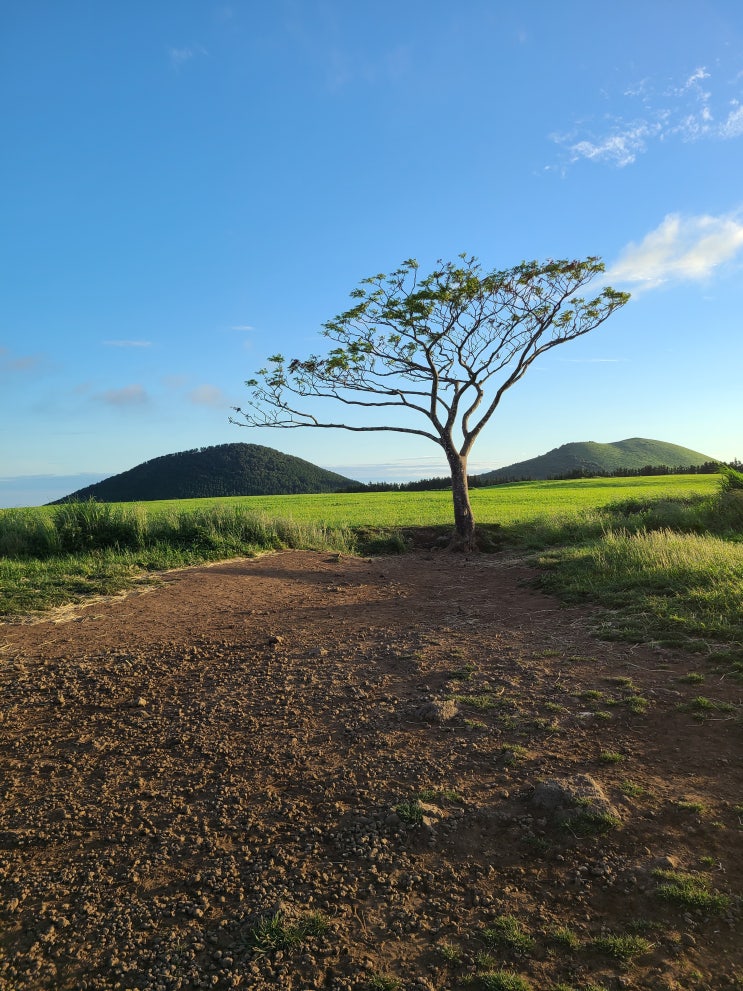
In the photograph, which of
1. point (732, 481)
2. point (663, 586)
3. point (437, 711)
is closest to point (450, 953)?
point (437, 711)

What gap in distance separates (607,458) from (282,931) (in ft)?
295

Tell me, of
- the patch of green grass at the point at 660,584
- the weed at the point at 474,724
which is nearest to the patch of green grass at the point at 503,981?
the weed at the point at 474,724

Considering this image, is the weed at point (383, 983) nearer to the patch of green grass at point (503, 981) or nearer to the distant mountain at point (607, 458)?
the patch of green grass at point (503, 981)

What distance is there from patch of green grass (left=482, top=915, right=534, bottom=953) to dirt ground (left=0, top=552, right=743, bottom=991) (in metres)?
0.01

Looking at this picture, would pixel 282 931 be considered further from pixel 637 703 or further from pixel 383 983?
pixel 637 703

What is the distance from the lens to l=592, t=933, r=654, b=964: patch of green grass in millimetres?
2689

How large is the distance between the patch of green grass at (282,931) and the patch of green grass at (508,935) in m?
0.76

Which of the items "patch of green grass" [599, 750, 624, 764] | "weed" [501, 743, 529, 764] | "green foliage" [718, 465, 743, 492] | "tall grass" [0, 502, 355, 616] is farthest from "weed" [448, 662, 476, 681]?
"green foliage" [718, 465, 743, 492]

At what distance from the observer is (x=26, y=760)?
15.4 feet

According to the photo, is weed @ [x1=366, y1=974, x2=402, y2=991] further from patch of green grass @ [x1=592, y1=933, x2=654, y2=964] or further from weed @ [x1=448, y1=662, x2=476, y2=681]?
weed @ [x1=448, y1=662, x2=476, y2=681]

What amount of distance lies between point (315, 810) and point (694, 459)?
99584 millimetres

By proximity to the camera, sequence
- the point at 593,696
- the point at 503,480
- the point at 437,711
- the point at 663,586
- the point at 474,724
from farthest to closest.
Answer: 1. the point at 503,480
2. the point at 663,586
3. the point at 593,696
4. the point at 437,711
5. the point at 474,724

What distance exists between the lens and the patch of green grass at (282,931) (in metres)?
2.76

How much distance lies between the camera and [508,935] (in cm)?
278
